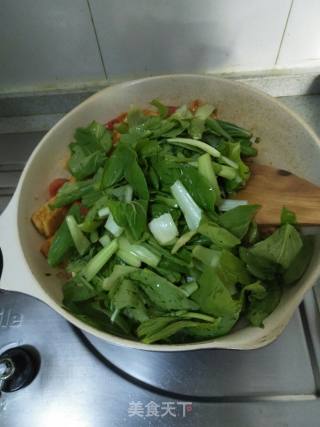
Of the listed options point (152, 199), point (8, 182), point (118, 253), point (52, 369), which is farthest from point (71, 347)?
point (8, 182)

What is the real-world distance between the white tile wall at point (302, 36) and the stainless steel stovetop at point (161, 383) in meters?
0.62

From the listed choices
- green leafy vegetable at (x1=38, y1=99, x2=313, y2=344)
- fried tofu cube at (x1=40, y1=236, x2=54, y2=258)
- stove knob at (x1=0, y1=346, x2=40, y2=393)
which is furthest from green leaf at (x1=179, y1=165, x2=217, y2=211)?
stove knob at (x1=0, y1=346, x2=40, y2=393)

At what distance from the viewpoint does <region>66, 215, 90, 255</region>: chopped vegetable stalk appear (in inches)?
30.4

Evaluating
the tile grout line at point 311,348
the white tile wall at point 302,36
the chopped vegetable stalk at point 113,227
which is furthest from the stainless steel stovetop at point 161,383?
the white tile wall at point 302,36

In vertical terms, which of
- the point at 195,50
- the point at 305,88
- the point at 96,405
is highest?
the point at 195,50

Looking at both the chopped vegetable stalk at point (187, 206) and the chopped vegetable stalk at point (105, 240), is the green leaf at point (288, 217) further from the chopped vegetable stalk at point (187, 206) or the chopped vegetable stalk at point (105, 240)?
the chopped vegetable stalk at point (105, 240)

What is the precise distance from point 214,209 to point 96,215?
232mm

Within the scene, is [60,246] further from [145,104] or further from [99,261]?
[145,104]

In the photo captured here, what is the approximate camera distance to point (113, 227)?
2.49ft

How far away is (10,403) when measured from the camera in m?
0.74

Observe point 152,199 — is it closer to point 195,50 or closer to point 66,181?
point 66,181

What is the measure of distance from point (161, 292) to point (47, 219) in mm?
293

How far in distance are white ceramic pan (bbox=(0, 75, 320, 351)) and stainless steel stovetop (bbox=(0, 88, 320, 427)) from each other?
12cm

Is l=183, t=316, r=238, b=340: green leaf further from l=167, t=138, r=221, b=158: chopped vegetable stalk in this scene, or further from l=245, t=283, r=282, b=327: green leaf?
l=167, t=138, r=221, b=158: chopped vegetable stalk
